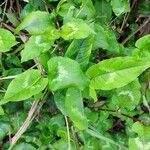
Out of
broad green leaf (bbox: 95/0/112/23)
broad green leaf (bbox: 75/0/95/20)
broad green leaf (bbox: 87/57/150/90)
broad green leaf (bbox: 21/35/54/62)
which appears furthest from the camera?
broad green leaf (bbox: 95/0/112/23)

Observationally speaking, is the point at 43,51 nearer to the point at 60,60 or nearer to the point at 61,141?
the point at 60,60

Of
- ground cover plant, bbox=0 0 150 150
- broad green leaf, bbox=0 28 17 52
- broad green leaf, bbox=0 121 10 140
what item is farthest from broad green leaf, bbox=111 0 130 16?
broad green leaf, bbox=0 121 10 140

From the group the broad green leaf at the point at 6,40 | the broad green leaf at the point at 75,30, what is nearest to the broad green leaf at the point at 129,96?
the broad green leaf at the point at 75,30

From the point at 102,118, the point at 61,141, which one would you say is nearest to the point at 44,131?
the point at 61,141

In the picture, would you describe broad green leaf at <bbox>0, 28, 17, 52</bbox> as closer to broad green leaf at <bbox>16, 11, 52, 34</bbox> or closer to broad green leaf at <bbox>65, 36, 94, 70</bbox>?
broad green leaf at <bbox>16, 11, 52, 34</bbox>

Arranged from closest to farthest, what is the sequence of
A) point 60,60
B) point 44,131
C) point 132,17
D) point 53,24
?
point 60,60, point 53,24, point 44,131, point 132,17

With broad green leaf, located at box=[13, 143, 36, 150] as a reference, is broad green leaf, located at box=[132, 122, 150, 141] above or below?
above

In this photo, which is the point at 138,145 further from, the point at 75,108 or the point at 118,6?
the point at 118,6
